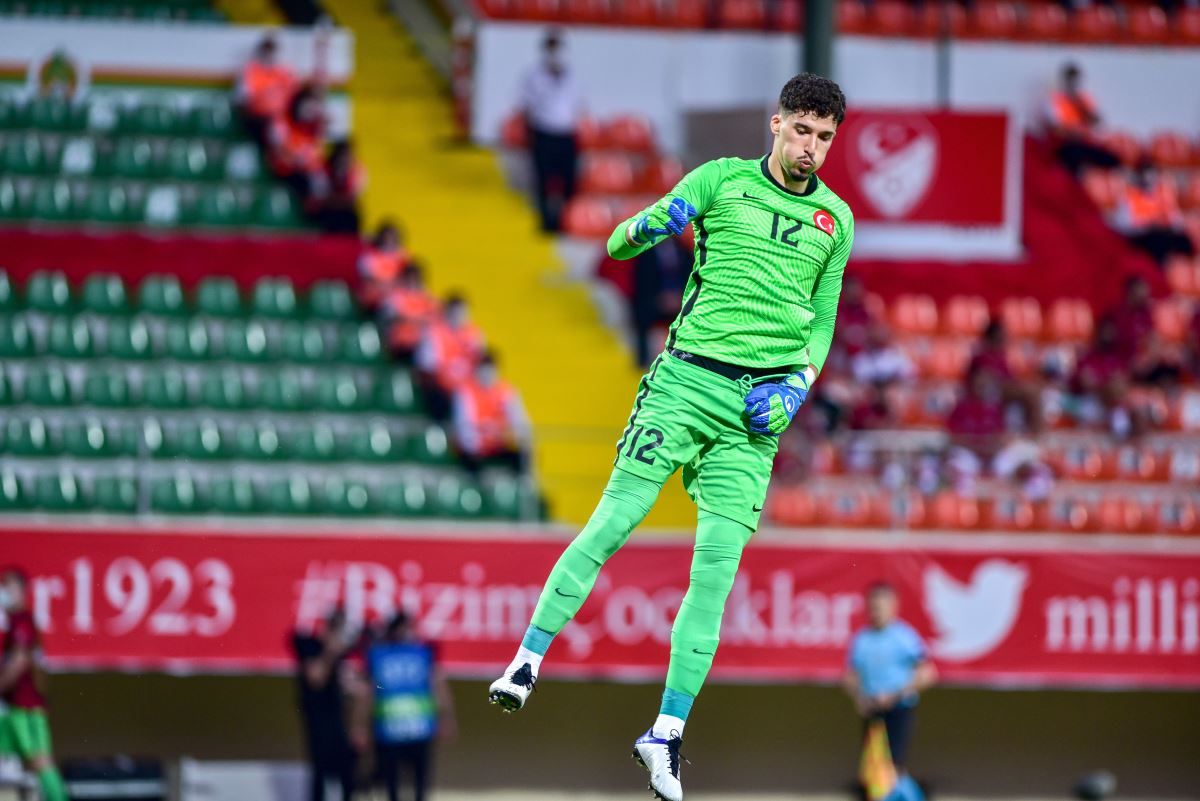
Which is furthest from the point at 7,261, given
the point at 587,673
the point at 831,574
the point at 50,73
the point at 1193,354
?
the point at 1193,354

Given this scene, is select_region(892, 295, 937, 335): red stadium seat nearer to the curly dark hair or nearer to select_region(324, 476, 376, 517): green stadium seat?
select_region(324, 476, 376, 517): green stadium seat

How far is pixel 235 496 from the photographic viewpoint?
51.2 feet

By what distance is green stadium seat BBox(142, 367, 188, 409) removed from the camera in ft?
53.5

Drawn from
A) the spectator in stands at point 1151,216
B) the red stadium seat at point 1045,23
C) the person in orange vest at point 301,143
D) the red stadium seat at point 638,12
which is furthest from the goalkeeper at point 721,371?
the red stadium seat at point 1045,23

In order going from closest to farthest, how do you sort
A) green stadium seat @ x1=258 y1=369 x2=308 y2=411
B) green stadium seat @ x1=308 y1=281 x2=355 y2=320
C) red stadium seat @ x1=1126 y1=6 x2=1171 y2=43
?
1. green stadium seat @ x1=258 y1=369 x2=308 y2=411
2. green stadium seat @ x1=308 y1=281 x2=355 y2=320
3. red stadium seat @ x1=1126 y1=6 x2=1171 y2=43

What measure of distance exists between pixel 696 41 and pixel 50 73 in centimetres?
662

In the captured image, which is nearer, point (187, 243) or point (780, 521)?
point (780, 521)

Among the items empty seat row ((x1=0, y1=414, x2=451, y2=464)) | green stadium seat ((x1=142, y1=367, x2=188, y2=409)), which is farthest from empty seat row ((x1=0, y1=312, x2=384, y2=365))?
empty seat row ((x1=0, y1=414, x2=451, y2=464))

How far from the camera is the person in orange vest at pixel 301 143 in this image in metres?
19.0

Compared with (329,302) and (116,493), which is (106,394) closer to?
(116,493)

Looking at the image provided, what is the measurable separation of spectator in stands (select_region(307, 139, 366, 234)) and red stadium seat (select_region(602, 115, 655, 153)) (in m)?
3.17

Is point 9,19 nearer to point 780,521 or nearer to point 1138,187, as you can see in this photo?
point 780,521

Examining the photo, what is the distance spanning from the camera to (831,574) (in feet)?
51.4

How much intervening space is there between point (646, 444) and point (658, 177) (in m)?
13.6
